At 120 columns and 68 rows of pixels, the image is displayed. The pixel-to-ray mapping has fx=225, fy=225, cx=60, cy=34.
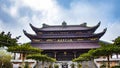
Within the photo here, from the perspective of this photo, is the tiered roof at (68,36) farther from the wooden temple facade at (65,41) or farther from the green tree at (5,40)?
the green tree at (5,40)

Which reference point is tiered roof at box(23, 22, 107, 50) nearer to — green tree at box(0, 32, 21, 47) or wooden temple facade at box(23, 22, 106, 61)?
wooden temple facade at box(23, 22, 106, 61)

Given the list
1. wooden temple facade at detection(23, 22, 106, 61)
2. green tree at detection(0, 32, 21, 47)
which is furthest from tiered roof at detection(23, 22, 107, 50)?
green tree at detection(0, 32, 21, 47)

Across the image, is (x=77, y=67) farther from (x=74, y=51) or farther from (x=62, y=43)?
(x=62, y=43)

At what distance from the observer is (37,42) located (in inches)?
2120

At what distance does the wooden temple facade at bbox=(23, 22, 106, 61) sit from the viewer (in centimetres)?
5016

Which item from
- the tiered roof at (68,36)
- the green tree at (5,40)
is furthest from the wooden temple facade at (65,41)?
the green tree at (5,40)

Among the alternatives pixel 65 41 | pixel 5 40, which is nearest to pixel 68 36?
pixel 65 41

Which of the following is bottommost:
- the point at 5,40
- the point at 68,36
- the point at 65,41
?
the point at 5,40

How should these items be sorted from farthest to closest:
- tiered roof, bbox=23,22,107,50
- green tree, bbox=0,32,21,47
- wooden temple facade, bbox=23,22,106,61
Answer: tiered roof, bbox=23,22,107,50, wooden temple facade, bbox=23,22,106,61, green tree, bbox=0,32,21,47

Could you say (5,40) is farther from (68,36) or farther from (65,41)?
(68,36)

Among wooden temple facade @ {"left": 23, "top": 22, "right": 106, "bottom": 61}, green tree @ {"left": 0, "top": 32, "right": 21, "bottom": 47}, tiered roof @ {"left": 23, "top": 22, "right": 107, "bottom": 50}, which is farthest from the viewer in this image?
tiered roof @ {"left": 23, "top": 22, "right": 107, "bottom": 50}

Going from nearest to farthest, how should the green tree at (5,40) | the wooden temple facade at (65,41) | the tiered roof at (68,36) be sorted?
1. the green tree at (5,40)
2. the wooden temple facade at (65,41)
3. the tiered roof at (68,36)

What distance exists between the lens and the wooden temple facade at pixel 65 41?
50156 millimetres

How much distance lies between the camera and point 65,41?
2100 inches
